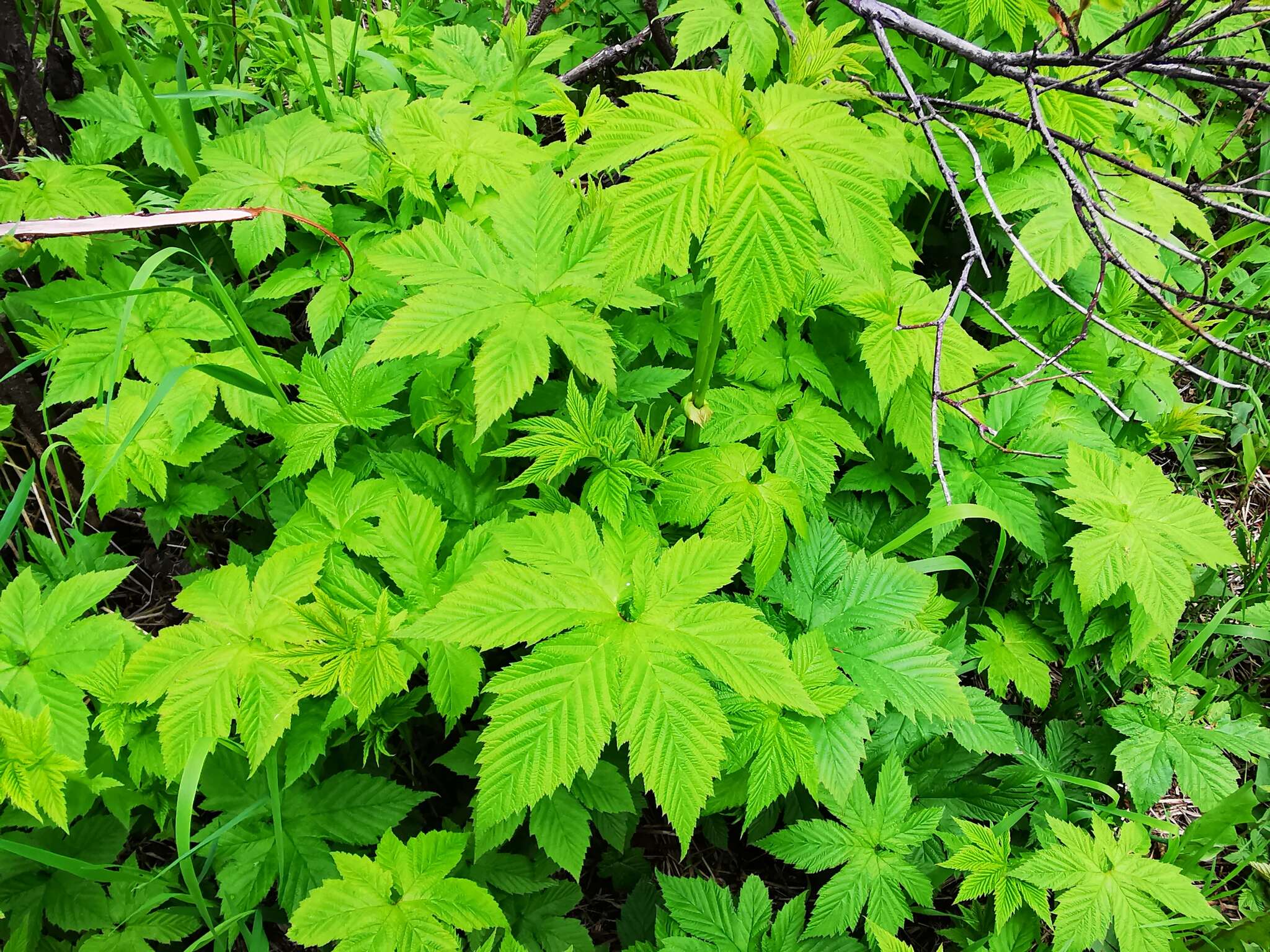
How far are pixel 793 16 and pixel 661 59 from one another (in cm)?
99

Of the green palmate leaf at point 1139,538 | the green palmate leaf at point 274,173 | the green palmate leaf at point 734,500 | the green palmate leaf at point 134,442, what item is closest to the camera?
the green palmate leaf at point 734,500

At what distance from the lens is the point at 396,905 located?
1.32 meters

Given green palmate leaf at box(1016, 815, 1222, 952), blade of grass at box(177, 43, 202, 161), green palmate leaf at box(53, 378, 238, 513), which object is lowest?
green palmate leaf at box(1016, 815, 1222, 952)

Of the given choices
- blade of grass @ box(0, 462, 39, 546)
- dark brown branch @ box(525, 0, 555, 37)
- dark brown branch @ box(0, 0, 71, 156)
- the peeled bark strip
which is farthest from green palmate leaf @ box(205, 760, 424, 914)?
dark brown branch @ box(525, 0, 555, 37)

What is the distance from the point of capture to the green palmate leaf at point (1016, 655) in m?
1.97

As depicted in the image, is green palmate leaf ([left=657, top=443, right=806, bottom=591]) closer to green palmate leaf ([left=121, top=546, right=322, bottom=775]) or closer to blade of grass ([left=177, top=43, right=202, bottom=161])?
green palmate leaf ([left=121, top=546, right=322, bottom=775])

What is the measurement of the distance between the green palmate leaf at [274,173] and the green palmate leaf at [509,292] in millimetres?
540

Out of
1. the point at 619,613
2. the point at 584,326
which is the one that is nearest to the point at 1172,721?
the point at 619,613

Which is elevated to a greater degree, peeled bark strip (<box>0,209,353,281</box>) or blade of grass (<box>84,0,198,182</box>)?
blade of grass (<box>84,0,198,182</box>)

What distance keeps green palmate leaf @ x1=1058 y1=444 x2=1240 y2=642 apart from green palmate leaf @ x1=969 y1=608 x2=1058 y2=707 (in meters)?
0.25

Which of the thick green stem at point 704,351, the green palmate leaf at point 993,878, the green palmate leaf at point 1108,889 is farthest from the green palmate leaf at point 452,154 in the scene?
the green palmate leaf at point 1108,889

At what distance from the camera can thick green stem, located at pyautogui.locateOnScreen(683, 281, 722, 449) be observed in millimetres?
1476

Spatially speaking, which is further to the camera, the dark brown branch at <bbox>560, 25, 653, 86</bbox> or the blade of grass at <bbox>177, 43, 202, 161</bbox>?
the dark brown branch at <bbox>560, 25, 653, 86</bbox>

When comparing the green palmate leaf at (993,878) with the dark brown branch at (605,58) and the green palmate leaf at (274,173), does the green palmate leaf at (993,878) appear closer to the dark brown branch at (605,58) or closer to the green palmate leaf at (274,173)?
the green palmate leaf at (274,173)
